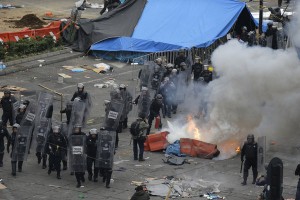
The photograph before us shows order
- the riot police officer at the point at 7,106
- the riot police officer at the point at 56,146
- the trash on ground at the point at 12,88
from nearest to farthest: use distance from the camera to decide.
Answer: the riot police officer at the point at 56,146 < the riot police officer at the point at 7,106 < the trash on ground at the point at 12,88

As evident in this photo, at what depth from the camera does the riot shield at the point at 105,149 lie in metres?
21.7

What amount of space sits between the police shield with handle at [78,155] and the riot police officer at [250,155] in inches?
154

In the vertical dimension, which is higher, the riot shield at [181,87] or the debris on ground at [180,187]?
the riot shield at [181,87]

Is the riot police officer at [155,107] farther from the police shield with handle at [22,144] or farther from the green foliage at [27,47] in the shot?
the green foliage at [27,47]

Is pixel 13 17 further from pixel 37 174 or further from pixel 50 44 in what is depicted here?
pixel 37 174

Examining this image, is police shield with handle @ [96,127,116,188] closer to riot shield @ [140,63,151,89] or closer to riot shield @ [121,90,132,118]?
riot shield @ [121,90,132,118]

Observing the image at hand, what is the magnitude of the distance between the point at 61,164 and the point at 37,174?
2.95 ft

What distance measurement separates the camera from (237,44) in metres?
24.8

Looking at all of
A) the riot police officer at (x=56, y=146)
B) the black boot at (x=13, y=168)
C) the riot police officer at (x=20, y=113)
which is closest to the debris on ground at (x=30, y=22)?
the riot police officer at (x=20, y=113)

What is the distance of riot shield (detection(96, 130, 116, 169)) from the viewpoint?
2167 cm

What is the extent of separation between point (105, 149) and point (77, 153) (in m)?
0.69

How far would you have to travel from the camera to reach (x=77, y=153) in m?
21.7

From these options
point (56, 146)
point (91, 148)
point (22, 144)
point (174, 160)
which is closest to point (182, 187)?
point (174, 160)

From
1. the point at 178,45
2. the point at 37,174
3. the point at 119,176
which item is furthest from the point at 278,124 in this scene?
the point at 178,45
